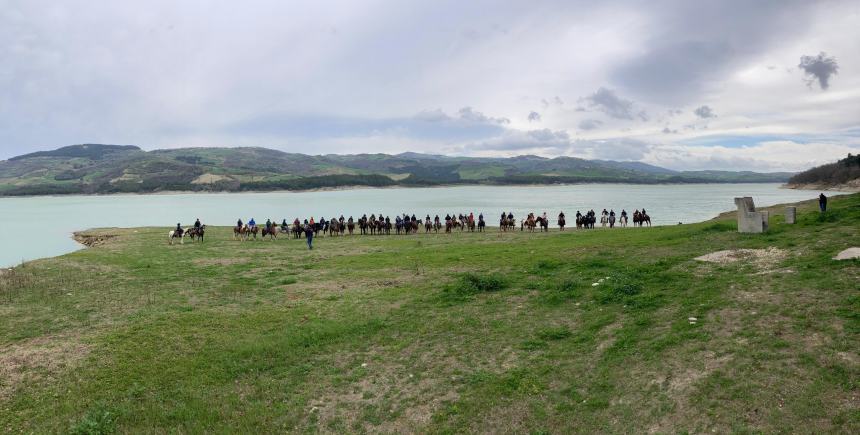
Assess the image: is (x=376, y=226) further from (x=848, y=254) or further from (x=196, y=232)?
(x=848, y=254)

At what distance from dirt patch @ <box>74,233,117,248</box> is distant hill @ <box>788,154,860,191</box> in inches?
6164

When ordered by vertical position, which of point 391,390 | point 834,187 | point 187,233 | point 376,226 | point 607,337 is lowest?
point 391,390

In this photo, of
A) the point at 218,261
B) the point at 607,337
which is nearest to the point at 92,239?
the point at 218,261

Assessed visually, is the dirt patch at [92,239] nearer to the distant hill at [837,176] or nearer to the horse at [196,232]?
the horse at [196,232]

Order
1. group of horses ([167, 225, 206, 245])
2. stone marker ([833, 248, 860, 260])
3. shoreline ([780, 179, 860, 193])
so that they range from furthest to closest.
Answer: shoreline ([780, 179, 860, 193])
group of horses ([167, 225, 206, 245])
stone marker ([833, 248, 860, 260])

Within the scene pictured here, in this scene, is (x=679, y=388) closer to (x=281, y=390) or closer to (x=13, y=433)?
(x=281, y=390)

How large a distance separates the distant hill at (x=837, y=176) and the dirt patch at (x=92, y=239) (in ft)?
514

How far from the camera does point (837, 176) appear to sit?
140 metres

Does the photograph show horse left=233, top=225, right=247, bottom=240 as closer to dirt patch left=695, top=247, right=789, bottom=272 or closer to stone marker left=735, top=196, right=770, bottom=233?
dirt patch left=695, top=247, right=789, bottom=272

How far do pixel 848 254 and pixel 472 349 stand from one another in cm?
1160

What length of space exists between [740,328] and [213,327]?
14.3m

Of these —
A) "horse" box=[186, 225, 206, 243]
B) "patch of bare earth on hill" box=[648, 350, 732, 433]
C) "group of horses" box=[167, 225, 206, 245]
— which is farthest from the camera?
"horse" box=[186, 225, 206, 243]

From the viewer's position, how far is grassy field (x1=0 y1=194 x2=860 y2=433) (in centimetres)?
910

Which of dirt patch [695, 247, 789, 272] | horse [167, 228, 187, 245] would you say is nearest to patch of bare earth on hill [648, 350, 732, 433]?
dirt patch [695, 247, 789, 272]
